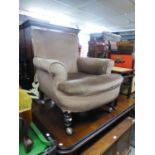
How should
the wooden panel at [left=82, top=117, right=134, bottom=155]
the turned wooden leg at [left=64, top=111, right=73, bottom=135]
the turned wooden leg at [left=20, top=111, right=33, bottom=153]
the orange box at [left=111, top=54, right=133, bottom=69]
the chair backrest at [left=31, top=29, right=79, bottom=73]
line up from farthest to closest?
the orange box at [left=111, top=54, right=133, bottom=69], the chair backrest at [left=31, top=29, right=79, bottom=73], the turned wooden leg at [left=64, top=111, right=73, bottom=135], the wooden panel at [left=82, top=117, right=134, bottom=155], the turned wooden leg at [left=20, top=111, right=33, bottom=153]

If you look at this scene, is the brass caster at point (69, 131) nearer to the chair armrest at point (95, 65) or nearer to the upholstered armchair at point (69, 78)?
the upholstered armchair at point (69, 78)

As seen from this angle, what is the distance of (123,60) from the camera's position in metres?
1.97

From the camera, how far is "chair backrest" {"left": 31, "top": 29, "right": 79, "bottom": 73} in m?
1.37

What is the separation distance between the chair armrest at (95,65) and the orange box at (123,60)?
1.78 ft

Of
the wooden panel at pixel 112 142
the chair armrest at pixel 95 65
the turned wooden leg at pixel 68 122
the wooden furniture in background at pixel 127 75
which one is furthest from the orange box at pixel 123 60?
the turned wooden leg at pixel 68 122

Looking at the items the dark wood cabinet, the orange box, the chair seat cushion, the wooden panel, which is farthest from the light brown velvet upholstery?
the orange box

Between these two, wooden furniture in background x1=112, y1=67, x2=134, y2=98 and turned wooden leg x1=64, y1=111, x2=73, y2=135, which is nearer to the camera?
turned wooden leg x1=64, y1=111, x2=73, y2=135

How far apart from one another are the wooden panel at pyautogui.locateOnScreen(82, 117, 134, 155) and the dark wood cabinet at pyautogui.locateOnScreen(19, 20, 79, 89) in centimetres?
98

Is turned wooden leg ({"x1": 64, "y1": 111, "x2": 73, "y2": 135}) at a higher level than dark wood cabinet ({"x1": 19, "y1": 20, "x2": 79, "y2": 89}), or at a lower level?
lower

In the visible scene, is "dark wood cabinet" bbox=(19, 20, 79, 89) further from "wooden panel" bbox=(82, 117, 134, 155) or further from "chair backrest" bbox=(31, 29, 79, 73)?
"wooden panel" bbox=(82, 117, 134, 155)

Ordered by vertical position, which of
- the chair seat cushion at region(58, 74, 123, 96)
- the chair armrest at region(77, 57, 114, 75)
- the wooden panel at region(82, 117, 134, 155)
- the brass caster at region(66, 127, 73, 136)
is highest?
the chair armrest at region(77, 57, 114, 75)

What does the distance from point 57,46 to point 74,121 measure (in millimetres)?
772

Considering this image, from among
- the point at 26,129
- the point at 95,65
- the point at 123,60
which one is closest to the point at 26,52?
the point at 95,65
